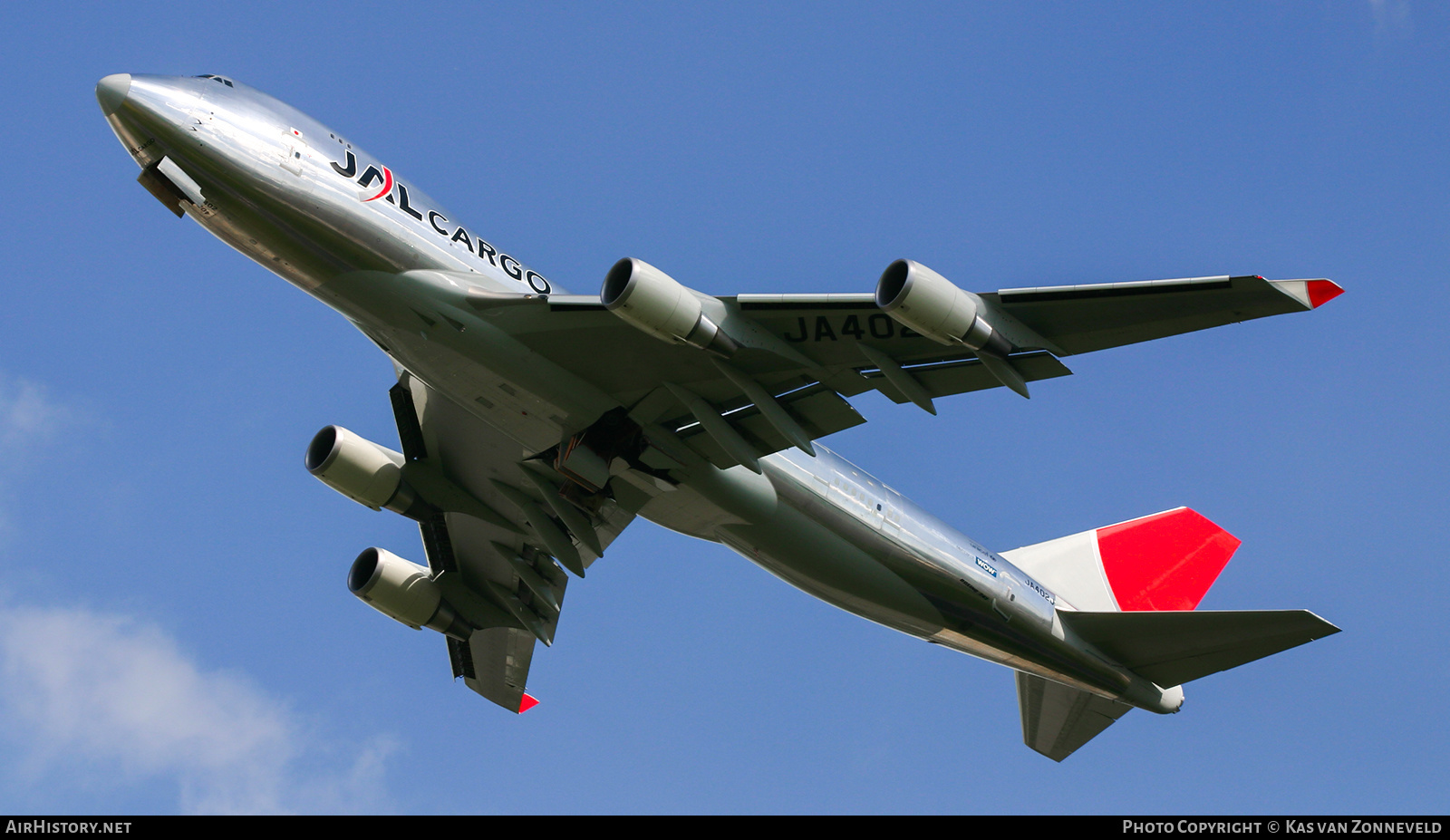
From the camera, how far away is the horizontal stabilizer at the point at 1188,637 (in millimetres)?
21375

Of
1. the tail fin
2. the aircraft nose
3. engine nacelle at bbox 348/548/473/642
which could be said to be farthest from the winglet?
engine nacelle at bbox 348/548/473/642

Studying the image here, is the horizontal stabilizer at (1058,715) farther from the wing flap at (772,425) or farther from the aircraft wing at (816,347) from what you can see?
the aircraft wing at (816,347)

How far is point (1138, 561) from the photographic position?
2762 centimetres

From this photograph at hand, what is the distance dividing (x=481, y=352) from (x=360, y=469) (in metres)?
5.98

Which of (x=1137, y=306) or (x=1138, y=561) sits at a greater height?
(x=1138, y=561)

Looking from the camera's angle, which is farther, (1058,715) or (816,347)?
(1058,715)

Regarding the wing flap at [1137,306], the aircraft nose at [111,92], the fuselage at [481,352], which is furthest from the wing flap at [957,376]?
the aircraft nose at [111,92]

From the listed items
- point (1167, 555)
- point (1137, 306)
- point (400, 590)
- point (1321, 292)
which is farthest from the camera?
point (1167, 555)

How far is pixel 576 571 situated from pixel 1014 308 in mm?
10598

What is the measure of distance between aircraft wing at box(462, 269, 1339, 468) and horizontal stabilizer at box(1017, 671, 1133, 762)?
10.1m

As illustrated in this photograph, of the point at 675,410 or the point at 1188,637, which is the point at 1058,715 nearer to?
the point at 1188,637

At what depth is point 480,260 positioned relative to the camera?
19.8 meters

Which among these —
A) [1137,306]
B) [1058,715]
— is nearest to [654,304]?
[1137,306]
